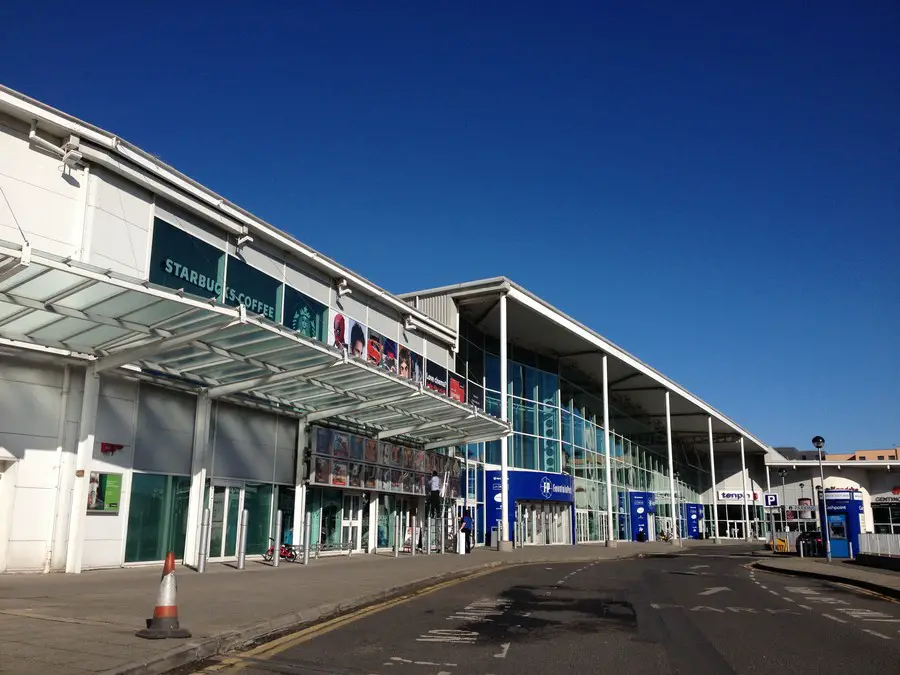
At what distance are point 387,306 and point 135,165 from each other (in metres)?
13.5

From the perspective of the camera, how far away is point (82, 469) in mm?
15812

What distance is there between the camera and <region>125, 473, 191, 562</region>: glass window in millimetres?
17219

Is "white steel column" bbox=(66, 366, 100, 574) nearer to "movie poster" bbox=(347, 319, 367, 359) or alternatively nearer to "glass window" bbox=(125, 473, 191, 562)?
"glass window" bbox=(125, 473, 191, 562)

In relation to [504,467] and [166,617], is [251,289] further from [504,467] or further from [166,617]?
[504,467]

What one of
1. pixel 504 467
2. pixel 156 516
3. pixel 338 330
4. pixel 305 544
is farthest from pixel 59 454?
pixel 504 467

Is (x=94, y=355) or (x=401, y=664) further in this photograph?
(x=94, y=355)

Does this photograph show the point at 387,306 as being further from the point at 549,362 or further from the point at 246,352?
the point at 549,362

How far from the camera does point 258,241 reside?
22422 millimetres

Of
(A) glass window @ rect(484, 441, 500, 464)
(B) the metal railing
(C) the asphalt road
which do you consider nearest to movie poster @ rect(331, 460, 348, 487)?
(C) the asphalt road

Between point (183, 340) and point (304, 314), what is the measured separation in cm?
939

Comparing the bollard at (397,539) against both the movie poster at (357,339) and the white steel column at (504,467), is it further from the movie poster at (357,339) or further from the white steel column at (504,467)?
the white steel column at (504,467)

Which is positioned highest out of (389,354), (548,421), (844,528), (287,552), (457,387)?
(389,354)

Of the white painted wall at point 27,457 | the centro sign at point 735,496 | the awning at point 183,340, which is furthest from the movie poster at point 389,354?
the centro sign at point 735,496

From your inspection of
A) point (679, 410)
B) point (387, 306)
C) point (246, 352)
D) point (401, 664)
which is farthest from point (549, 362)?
point (401, 664)
